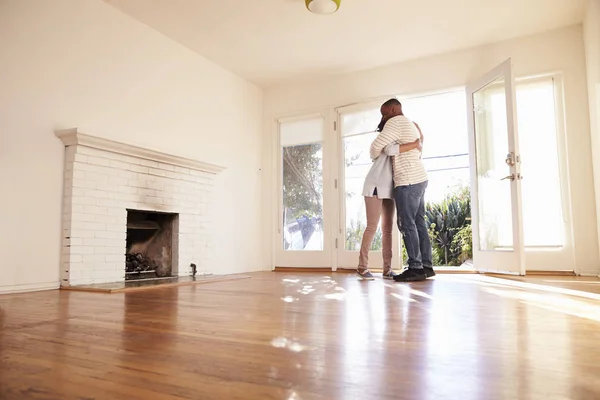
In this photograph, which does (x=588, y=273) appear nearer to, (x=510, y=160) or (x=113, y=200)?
(x=510, y=160)

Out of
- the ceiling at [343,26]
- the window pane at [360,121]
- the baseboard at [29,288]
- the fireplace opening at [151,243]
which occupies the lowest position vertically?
the baseboard at [29,288]

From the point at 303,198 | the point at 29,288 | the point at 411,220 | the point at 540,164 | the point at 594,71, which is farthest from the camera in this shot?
the point at 303,198

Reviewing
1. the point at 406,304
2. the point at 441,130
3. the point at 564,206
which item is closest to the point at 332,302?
the point at 406,304

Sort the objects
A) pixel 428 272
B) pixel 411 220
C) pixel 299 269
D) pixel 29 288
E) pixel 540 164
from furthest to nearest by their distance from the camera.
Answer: pixel 299 269
pixel 540 164
pixel 428 272
pixel 411 220
pixel 29 288

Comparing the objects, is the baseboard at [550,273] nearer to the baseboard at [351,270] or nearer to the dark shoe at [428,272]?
the baseboard at [351,270]

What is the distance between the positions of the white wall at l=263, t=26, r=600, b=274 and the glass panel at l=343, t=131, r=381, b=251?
0.55 m

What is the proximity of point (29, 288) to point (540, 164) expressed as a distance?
4.71 m

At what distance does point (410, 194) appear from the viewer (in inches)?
128

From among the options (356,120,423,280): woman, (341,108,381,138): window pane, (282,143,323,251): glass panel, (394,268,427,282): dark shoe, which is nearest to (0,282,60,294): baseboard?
(356,120,423,280): woman

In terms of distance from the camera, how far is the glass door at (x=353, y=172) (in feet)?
16.4

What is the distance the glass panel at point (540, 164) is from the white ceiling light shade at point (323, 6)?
87.8 inches

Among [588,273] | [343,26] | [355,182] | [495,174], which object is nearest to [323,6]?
[343,26]

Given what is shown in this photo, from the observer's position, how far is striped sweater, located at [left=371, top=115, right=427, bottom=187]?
10.7 ft

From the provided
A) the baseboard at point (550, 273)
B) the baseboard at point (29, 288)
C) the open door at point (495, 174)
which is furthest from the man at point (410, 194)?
the baseboard at point (29, 288)
